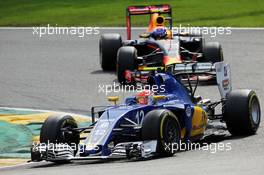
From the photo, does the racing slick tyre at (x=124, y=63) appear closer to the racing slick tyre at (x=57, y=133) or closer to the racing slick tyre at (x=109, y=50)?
the racing slick tyre at (x=109, y=50)

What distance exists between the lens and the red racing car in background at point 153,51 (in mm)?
21281

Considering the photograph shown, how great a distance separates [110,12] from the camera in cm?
3600

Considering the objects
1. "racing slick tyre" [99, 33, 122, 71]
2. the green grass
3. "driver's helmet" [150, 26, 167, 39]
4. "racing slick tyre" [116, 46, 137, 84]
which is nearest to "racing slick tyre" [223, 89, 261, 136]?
"racing slick tyre" [116, 46, 137, 84]

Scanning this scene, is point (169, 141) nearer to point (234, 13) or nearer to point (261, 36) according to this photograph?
point (261, 36)

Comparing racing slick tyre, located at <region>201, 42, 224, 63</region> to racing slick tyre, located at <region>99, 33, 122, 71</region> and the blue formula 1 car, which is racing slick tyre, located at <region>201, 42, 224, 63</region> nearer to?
racing slick tyre, located at <region>99, 33, 122, 71</region>

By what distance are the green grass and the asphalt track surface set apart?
6.45 ft

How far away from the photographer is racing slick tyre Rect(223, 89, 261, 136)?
47.0ft

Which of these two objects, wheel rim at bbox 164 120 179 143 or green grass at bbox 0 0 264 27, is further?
green grass at bbox 0 0 264 27

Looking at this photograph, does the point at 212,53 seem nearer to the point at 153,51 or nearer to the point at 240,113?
the point at 153,51

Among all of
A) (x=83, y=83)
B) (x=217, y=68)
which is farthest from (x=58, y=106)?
(x=217, y=68)

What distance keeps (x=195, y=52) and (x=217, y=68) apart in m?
7.44

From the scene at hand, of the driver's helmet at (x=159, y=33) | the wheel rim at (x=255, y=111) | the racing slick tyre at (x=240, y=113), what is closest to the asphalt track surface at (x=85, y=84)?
the racing slick tyre at (x=240, y=113)

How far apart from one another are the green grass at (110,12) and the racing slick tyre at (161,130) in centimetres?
1829

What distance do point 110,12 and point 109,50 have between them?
1239 cm
